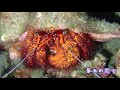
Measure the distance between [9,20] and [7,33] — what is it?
5.4 inches

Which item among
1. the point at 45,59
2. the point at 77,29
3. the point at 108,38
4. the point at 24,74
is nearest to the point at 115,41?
the point at 108,38

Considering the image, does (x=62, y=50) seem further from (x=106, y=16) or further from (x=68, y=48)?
(x=106, y=16)

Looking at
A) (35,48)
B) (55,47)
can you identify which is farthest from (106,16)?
(35,48)

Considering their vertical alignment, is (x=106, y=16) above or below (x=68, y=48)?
above

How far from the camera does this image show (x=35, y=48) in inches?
151

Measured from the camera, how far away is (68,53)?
3805 millimetres

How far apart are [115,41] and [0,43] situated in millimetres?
1187

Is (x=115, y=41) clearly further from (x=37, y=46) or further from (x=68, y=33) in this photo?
(x=37, y=46)

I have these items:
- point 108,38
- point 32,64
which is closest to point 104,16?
point 108,38

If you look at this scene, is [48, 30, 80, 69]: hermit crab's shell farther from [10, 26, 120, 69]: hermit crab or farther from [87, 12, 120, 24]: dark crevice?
[87, 12, 120, 24]: dark crevice

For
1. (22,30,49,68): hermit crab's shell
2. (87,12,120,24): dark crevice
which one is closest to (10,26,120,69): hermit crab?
(22,30,49,68): hermit crab's shell

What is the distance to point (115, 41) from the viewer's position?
150 inches
